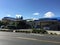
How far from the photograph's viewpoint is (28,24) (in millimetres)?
97312

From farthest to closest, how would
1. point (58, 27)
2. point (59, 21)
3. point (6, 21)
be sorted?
point (6, 21) → point (59, 21) → point (58, 27)

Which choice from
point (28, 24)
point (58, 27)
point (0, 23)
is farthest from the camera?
point (0, 23)

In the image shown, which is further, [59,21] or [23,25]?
[23,25]

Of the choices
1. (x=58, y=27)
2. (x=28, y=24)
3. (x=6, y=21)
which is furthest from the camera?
(x=6, y=21)

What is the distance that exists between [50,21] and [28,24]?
594 inches

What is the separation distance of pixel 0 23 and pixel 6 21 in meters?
9.55

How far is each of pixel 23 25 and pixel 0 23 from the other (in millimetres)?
25591

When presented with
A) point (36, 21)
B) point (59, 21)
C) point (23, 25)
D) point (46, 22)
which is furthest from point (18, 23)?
point (59, 21)

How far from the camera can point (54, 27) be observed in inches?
2557

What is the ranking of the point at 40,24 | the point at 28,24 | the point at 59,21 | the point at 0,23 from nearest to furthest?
the point at 59,21 → the point at 40,24 → the point at 28,24 → the point at 0,23

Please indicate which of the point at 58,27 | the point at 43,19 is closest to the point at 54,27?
the point at 58,27

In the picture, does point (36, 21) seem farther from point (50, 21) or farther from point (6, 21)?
point (6, 21)

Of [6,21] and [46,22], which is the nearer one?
[46,22]

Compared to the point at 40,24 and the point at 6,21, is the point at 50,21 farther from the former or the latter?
the point at 6,21
